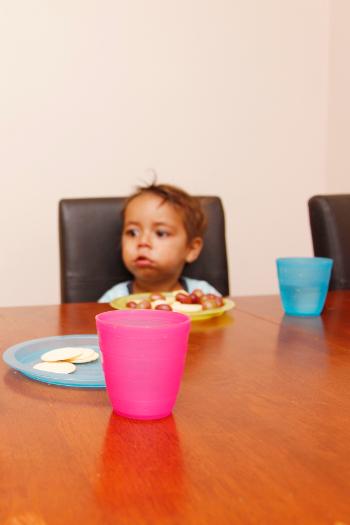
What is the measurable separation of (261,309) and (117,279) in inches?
23.7

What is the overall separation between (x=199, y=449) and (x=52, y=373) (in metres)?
0.25

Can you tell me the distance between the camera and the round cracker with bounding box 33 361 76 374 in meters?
0.83

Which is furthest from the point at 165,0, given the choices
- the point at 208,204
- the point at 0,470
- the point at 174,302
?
the point at 0,470

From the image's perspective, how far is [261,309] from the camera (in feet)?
4.40

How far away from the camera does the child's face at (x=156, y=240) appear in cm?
189

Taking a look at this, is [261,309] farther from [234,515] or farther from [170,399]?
[234,515]

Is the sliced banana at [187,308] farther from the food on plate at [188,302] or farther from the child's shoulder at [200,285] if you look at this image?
the child's shoulder at [200,285]

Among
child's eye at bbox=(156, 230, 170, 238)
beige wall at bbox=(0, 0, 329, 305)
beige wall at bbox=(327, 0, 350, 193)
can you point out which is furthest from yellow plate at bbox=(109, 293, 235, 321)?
beige wall at bbox=(327, 0, 350, 193)

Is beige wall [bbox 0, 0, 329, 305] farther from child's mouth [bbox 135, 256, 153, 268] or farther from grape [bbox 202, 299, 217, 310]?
grape [bbox 202, 299, 217, 310]

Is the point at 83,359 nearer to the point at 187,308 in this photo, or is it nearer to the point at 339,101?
the point at 187,308

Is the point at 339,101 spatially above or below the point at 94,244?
above

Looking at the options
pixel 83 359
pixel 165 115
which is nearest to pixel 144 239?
pixel 165 115

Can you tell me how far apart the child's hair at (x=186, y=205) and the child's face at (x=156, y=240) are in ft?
0.05

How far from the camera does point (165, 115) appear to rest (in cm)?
269
